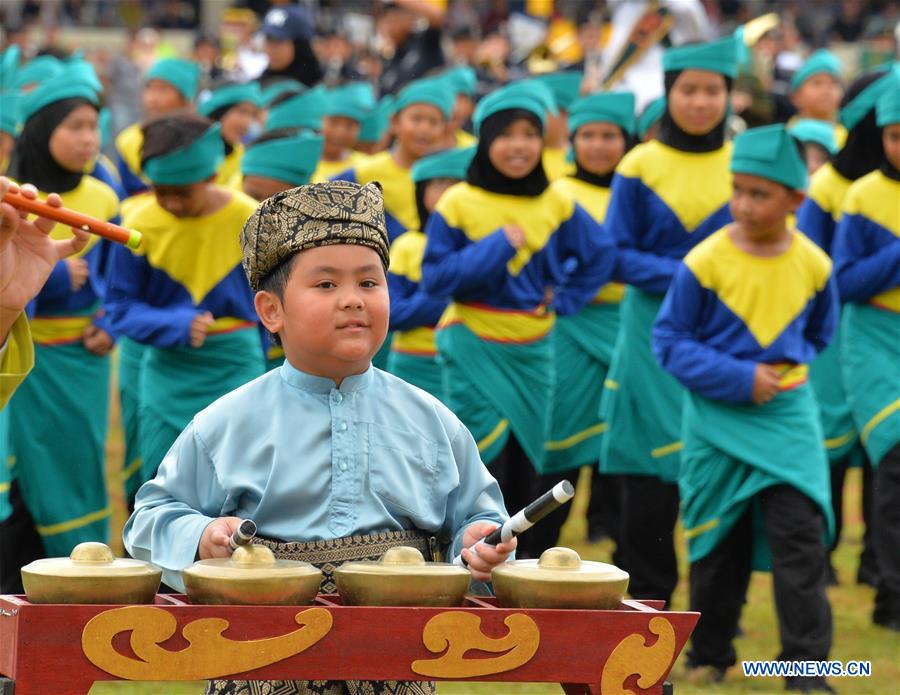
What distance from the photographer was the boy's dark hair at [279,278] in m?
3.75

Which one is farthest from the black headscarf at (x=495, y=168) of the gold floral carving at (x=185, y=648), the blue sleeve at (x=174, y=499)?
the gold floral carving at (x=185, y=648)

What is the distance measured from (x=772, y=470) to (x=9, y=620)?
140 inches

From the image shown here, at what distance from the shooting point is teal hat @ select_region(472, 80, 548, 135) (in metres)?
7.60

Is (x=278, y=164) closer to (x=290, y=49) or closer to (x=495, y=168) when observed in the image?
(x=495, y=168)

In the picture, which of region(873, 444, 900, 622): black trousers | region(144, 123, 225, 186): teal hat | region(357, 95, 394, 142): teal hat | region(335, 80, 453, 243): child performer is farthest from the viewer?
region(357, 95, 394, 142): teal hat

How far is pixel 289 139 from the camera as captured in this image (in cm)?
786

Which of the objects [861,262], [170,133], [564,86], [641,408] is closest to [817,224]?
[861,262]

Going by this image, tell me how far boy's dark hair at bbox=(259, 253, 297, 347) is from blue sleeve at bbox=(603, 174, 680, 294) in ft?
13.0

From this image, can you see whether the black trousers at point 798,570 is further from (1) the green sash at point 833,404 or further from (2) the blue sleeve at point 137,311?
(2) the blue sleeve at point 137,311

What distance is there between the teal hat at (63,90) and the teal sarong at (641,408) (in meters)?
2.50

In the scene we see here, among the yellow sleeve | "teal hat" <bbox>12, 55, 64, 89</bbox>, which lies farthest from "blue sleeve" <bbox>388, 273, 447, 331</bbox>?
the yellow sleeve

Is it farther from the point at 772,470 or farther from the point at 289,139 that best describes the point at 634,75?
the point at 772,470

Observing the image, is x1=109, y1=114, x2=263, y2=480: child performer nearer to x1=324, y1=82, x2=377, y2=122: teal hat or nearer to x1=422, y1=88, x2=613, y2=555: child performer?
x1=422, y1=88, x2=613, y2=555: child performer

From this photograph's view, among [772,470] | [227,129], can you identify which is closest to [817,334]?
[772,470]
